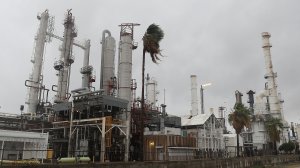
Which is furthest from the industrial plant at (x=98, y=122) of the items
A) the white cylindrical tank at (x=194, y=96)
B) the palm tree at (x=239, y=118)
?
the white cylindrical tank at (x=194, y=96)

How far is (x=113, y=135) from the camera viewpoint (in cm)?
4175

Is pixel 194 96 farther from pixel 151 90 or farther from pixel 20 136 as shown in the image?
pixel 20 136

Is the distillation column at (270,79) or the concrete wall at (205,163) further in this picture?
the distillation column at (270,79)

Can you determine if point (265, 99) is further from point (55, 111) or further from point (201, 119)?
point (55, 111)

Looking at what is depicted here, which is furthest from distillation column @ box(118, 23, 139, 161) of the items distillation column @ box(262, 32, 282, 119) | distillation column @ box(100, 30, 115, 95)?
distillation column @ box(262, 32, 282, 119)

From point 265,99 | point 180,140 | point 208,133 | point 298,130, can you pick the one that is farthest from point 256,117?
point 298,130

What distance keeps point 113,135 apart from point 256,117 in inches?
2359

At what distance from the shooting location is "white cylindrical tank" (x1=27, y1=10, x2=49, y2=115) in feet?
204

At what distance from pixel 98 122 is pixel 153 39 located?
1277cm

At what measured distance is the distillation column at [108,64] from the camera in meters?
56.7

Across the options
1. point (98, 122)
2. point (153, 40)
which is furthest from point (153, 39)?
point (98, 122)

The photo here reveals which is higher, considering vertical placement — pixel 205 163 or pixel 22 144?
pixel 22 144

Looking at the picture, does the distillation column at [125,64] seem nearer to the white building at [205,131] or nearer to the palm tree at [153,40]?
the palm tree at [153,40]

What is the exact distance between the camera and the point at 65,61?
67.3m
